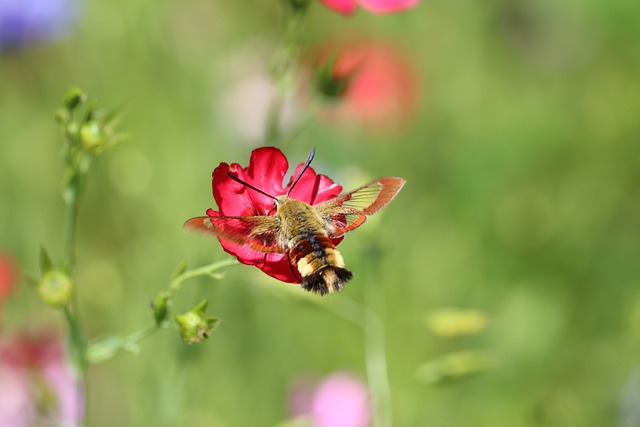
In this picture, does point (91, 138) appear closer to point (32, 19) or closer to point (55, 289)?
point (55, 289)

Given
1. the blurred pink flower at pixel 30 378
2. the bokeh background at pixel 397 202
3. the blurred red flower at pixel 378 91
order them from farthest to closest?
the blurred red flower at pixel 378 91 → the bokeh background at pixel 397 202 → the blurred pink flower at pixel 30 378

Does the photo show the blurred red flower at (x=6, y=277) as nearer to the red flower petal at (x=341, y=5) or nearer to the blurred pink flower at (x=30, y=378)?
the blurred pink flower at (x=30, y=378)

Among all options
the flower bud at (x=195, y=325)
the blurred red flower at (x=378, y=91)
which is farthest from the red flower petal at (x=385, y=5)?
the blurred red flower at (x=378, y=91)

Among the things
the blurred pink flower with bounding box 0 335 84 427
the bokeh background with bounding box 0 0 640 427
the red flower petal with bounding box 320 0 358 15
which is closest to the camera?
the red flower petal with bounding box 320 0 358 15

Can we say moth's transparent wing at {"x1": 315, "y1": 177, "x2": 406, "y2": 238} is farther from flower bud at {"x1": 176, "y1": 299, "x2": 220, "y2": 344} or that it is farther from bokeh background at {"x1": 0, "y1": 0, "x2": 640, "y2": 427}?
bokeh background at {"x1": 0, "y1": 0, "x2": 640, "y2": 427}

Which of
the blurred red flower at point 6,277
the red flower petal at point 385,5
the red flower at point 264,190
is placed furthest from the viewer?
the blurred red flower at point 6,277

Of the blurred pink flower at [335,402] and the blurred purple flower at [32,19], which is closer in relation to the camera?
the blurred pink flower at [335,402]

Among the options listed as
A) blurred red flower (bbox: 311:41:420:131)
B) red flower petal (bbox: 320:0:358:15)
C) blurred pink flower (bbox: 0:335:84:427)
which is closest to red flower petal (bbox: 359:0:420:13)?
red flower petal (bbox: 320:0:358:15)

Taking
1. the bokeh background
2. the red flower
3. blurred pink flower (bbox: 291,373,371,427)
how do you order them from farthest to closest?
the bokeh background → blurred pink flower (bbox: 291,373,371,427) → the red flower
